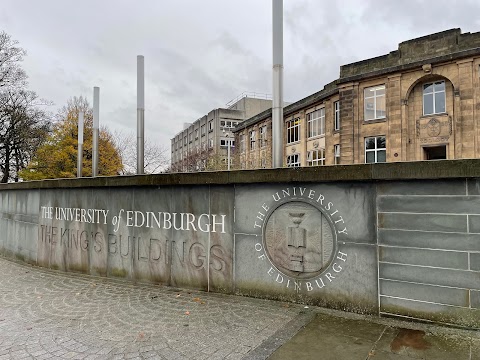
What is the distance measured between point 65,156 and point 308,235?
29538 millimetres

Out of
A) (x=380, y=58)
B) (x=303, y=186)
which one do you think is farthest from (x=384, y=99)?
(x=303, y=186)

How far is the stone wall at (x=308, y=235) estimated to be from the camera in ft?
12.9

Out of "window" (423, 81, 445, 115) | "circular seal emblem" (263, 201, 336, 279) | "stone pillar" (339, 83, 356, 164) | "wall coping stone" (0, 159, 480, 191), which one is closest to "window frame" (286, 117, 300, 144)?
"stone pillar" (339, 83, 356, 164)

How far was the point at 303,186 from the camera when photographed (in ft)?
15.8

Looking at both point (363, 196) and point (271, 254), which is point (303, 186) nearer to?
point (363, 196)

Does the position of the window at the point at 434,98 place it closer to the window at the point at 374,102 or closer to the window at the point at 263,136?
the window at the point at 374,102

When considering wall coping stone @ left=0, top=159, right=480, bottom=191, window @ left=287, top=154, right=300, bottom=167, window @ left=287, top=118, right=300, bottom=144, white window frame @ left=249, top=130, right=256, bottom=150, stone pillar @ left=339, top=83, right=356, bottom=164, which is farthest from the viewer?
white window frame @ left=249, top=130, right=256, bottom=150

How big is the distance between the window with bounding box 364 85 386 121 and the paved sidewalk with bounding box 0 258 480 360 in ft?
79.1

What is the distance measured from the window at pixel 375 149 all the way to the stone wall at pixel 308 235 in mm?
22351

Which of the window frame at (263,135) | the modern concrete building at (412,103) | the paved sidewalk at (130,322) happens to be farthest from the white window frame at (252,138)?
the paved sidewalk at (130,322)

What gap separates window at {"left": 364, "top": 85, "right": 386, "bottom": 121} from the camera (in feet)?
83.8

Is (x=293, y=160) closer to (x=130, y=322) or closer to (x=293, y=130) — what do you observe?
(x=293, y=130)

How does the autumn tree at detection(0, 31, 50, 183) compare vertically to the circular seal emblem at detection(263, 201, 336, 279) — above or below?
above

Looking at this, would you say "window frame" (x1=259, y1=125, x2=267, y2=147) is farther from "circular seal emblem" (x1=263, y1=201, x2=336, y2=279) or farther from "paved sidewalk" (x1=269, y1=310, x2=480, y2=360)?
"paved sidewalk" (x1=269, y1=310, x2=480, y2=360)
